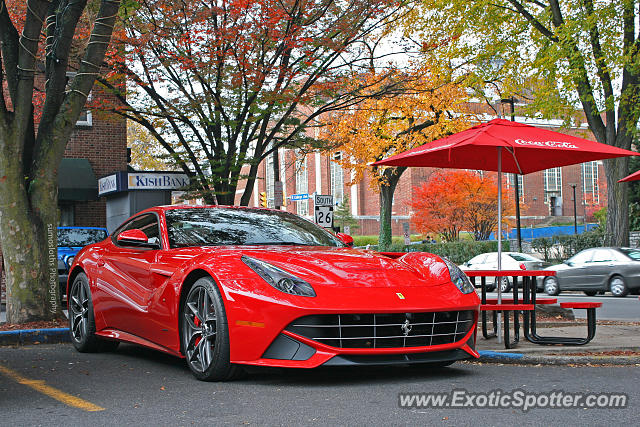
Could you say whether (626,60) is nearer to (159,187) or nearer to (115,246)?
(159,187)

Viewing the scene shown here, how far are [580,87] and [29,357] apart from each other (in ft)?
66.3

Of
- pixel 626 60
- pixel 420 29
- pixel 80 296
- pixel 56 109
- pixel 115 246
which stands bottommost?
pixel 80 296

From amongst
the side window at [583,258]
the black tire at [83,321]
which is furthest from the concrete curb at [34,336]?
the side window at [583,258]

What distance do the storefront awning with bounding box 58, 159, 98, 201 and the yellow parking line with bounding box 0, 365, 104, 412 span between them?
697 inches

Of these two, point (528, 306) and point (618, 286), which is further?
point (618, 286)

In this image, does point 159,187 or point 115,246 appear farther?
point 159,187

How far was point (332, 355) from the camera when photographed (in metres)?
5.52

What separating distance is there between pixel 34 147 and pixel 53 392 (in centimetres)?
511

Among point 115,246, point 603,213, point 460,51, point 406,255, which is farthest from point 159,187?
point 603,213

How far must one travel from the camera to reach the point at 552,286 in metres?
25.2

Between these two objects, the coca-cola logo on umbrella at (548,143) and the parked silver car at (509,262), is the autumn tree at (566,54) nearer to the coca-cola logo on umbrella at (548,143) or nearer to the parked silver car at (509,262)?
the parked silver car at (509,262)

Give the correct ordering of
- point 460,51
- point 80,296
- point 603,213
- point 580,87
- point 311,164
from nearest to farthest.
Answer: point 80,296 < point 580,87 < point 460,51 < point 603,213 < point 311,164

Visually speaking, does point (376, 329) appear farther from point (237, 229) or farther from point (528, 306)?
point (528, 306)

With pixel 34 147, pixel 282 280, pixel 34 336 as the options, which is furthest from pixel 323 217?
pixel 282 280
